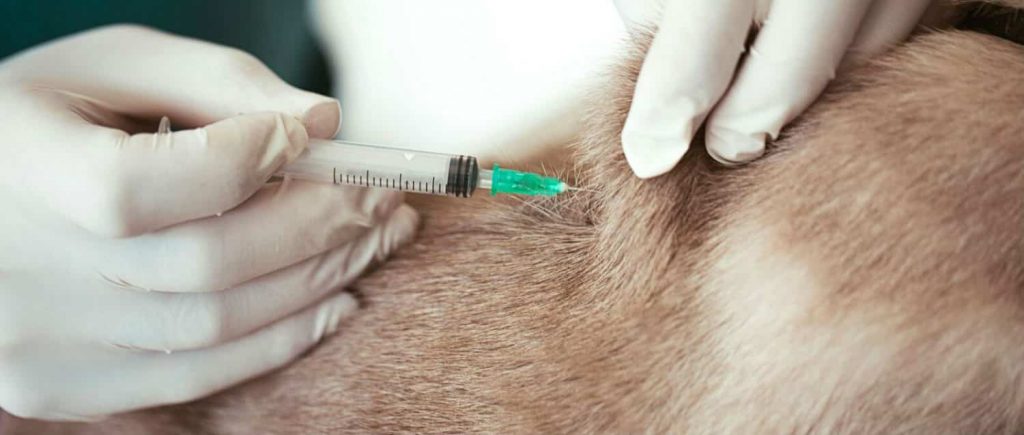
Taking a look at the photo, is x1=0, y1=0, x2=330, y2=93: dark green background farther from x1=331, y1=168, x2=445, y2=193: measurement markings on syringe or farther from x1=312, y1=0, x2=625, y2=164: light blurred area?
x1=331, y1=168, x2=445, y2=193: measurement markings on syringe

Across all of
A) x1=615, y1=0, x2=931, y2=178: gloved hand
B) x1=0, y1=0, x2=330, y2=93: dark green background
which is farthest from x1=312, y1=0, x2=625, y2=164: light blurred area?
x1=615, y1=0, x2=931, y2=178: gloved hand

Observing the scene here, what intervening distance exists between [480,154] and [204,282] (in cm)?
31

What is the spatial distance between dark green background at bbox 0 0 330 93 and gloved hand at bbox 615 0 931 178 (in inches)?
32.0

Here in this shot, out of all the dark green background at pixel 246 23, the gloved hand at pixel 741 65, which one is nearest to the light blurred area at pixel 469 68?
the dark green background at pixel 246 23

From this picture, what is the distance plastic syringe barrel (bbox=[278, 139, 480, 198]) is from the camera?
76 centimetres

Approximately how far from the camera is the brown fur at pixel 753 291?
0.52m

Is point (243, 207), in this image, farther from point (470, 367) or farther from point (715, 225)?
point (715, 225)

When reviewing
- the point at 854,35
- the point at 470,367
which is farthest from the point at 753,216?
the point at 470,367

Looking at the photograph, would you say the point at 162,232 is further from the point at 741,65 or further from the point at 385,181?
the point at 741,65

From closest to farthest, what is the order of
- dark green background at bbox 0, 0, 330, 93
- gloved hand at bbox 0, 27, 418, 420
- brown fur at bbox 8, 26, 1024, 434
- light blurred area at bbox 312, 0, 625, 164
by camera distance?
1. brown fur at bbox 8, 26, 1024, 434
2. gloved hand at bbox 0, 27, 418, 420
3. light blurred area at bbox 312, 0, 625, 164
4. dark green background at bbox 0, 0, 330, 93

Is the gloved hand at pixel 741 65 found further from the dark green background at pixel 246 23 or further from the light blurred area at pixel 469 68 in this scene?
the dark green background at pixel 246 23

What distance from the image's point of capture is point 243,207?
0.78 m

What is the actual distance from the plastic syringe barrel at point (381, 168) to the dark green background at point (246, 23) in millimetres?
576

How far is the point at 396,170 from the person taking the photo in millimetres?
771
